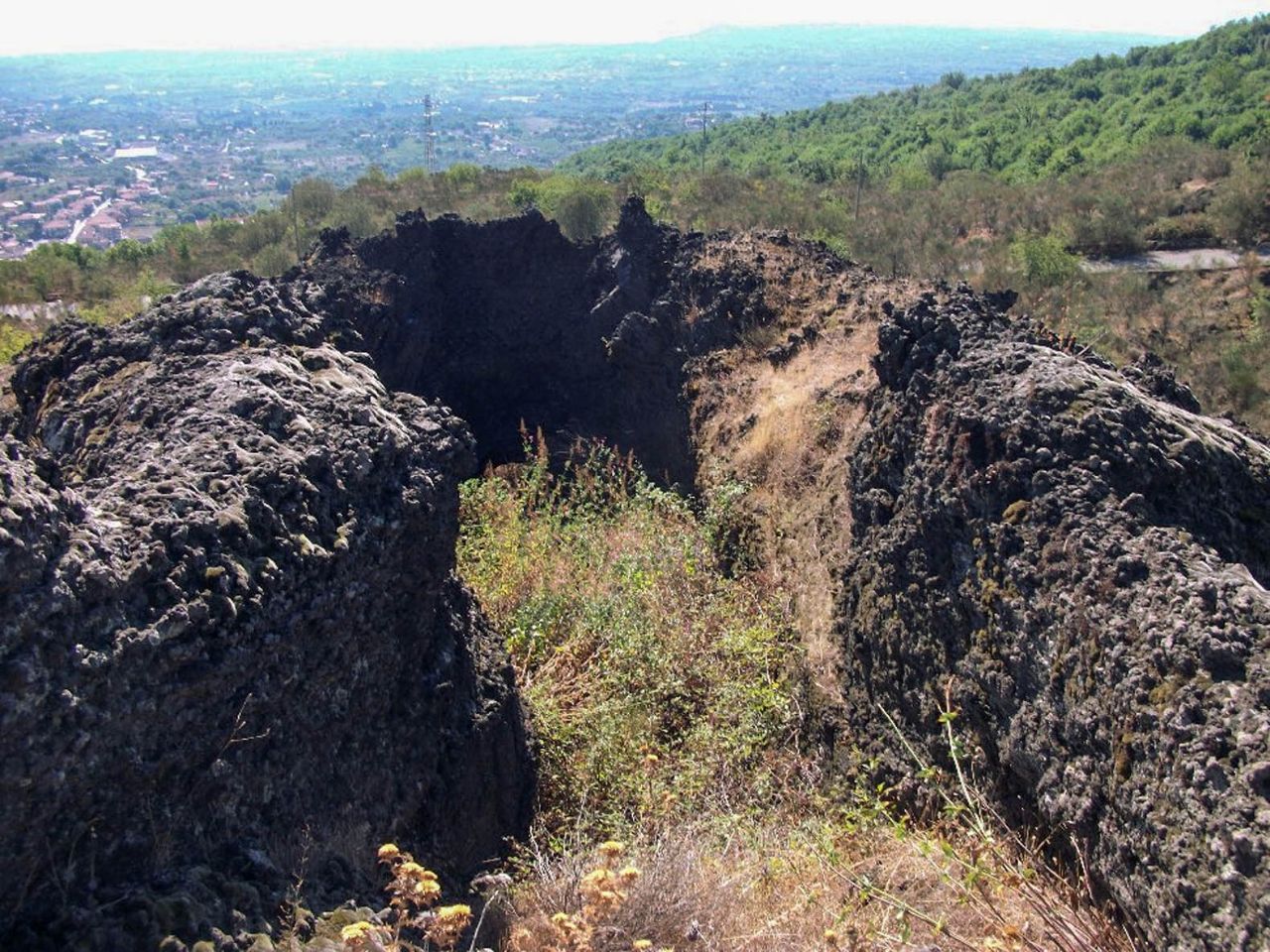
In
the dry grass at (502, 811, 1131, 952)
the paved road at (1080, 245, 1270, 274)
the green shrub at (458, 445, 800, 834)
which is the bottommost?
the green shrub at (458, 445, 800, 834)

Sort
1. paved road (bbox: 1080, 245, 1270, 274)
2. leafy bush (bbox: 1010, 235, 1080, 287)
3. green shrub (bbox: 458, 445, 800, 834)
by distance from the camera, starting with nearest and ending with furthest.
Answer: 1. green shrub (bbox: 458, 445, 800, 834)
2. leafy bush (bbox: 1010, 235, 1080, 287)
3. paved road (bbox: 1080, 245, 1270, 274)

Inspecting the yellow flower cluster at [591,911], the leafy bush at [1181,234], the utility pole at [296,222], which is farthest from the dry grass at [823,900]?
the leafy bush at [1181,234]

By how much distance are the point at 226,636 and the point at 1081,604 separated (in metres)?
3.71

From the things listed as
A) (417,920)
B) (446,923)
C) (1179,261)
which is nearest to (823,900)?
(446,923)

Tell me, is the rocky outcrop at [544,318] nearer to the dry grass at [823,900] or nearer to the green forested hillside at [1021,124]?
the dry grass at [823,900]

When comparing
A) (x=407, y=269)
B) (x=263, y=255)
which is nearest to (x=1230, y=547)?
(x=407, y=269)

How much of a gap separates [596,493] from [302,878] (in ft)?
23.6

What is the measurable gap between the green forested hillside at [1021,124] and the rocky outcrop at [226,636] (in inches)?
1385

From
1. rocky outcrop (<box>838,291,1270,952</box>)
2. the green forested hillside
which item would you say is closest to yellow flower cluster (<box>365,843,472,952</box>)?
rocky outcrop (<box>838,291,1270,952</box>)

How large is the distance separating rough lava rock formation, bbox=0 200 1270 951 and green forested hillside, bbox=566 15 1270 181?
34.2 metres

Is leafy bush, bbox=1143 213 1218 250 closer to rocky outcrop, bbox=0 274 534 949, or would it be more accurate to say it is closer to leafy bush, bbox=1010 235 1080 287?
leafy bush, bbox=1010 235 1080 287

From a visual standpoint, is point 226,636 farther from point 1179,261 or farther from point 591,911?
point 1179,261

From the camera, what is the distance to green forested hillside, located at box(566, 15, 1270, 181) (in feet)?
139

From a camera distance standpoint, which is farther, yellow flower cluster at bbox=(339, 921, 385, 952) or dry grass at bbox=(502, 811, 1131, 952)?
dry grass at bbox=(502, 811, 1131, 952)
